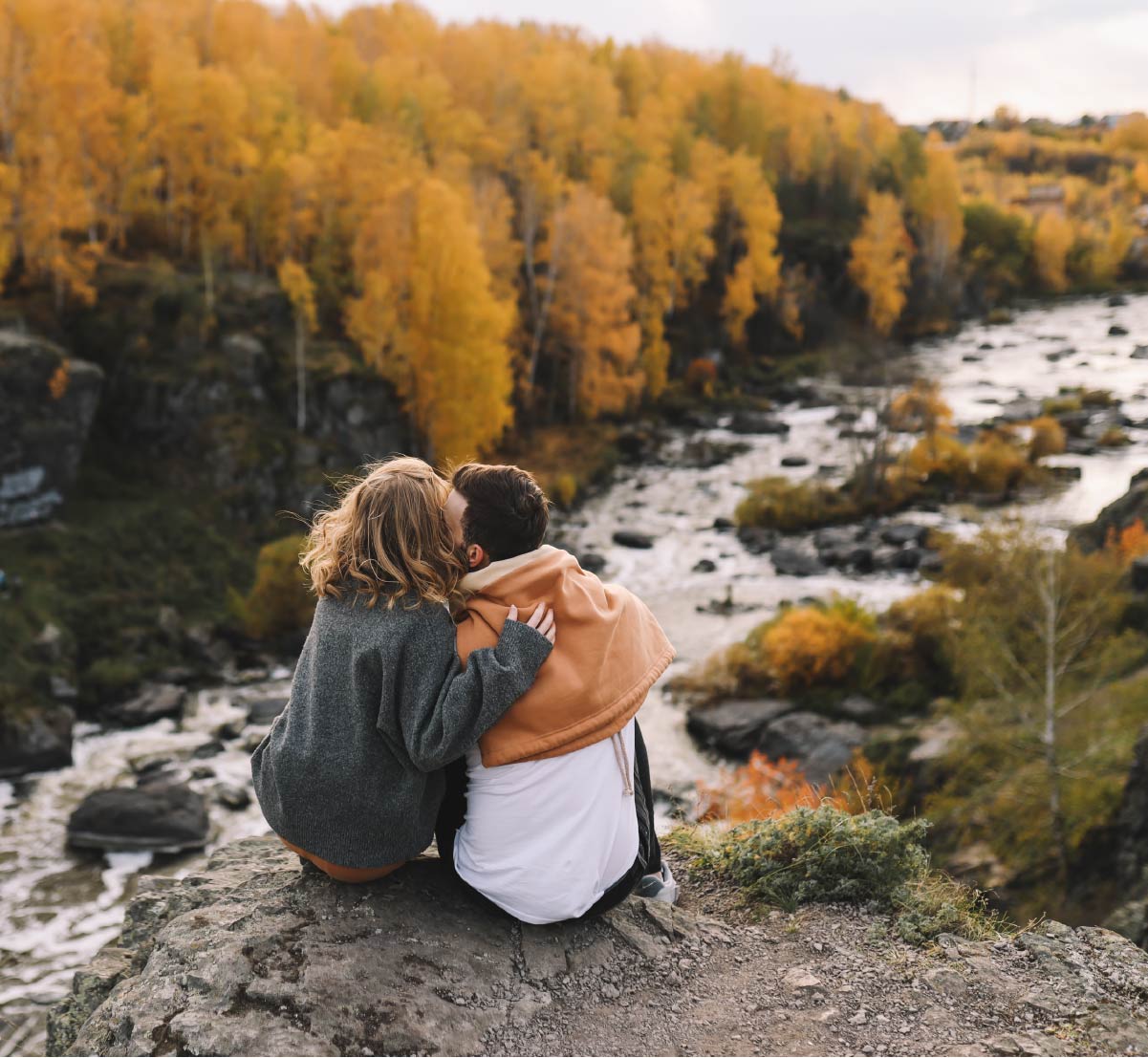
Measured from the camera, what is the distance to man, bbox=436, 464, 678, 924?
11.1 ft

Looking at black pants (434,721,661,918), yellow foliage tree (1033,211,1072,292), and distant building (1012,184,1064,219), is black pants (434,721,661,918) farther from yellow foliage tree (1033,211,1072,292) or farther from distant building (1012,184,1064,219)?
distant building (1012,184,1064,219)

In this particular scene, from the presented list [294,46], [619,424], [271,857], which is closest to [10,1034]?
[271,857]

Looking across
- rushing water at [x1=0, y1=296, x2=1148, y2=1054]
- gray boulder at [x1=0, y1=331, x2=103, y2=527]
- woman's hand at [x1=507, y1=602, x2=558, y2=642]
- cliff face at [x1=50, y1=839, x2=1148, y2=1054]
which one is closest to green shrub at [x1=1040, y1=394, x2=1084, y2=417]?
rushing water at [x1=0, y1=296, x2=1148, y2=1054]

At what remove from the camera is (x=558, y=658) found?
3396 mm

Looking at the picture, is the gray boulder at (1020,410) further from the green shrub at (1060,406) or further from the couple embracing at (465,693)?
the couple embracing at (465,693)

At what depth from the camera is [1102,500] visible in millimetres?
26797

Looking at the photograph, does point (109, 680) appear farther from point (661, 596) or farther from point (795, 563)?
point (795, 563)

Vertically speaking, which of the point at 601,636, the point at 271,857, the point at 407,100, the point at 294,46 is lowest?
the point at 271,857

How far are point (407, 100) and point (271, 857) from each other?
39.3 meters

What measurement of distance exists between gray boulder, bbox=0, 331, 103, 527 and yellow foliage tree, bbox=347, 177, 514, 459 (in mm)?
8204

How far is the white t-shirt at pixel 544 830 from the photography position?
3.45 meters

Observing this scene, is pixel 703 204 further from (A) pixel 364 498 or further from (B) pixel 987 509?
(A) pixel 364 498

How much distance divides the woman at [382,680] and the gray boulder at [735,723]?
13305mm

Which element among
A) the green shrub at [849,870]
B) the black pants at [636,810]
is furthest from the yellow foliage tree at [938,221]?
the black pants at [636,810]
